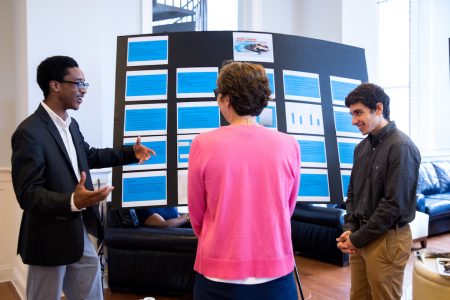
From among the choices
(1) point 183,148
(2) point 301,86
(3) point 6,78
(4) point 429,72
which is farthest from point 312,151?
(4) point 429,72

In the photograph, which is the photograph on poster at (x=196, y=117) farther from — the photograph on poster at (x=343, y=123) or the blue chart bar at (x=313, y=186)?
the photograph on poster at (x=343, y=123)

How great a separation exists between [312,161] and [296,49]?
781 millimetres

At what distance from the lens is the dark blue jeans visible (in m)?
1.27

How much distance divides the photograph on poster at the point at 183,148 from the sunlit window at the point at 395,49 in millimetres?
4741

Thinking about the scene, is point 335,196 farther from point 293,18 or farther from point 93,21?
point 293,18

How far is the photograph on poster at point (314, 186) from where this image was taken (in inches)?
102

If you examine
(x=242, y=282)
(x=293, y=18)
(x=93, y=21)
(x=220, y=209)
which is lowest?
(x=242, y=282)

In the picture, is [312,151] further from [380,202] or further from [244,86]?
[244,86]

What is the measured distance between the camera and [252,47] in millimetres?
2660

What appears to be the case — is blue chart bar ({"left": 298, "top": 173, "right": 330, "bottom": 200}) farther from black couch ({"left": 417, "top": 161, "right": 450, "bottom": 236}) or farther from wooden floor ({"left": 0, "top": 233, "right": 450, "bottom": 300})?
black couch ({"left": 417, "top": 161, "right": 450, "bottom": 236})

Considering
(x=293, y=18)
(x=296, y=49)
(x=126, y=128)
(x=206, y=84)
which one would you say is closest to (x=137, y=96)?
(x=126, y=128)

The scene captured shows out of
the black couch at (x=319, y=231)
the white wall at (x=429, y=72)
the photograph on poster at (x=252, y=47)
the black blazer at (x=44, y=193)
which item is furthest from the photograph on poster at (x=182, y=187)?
the white wall at (x=429, y=72)

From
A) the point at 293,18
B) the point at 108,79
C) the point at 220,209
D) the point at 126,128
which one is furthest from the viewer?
the point at 293,18

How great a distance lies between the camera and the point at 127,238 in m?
3.06
